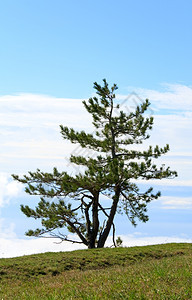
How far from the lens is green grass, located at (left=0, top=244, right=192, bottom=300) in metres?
7.80

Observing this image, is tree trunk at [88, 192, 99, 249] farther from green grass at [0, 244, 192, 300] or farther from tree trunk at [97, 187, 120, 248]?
green grass at [0, 244, 192, 300]

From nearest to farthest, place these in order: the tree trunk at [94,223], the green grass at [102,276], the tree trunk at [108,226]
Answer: the green grass at [102,276], the tree trunk at [108,226], the tree trunk at [94,223]

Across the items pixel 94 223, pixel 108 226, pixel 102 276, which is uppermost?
pixel 94 223

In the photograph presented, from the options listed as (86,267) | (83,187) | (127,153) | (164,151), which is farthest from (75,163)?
(86,267)

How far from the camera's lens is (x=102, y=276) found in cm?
1062

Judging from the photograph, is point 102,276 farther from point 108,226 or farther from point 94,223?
A: point 94,223

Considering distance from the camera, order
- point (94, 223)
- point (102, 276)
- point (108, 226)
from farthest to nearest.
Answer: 1. point (94, 223)
2. point (108, 226)
3. point (102, 276)

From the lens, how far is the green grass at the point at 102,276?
780 centimetres

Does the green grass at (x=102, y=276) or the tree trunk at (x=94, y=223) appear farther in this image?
the tree trunk at (x=94, y=223)

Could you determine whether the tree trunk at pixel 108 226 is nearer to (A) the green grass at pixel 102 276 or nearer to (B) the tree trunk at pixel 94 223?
(B) the tree trunk at pixel 94 223

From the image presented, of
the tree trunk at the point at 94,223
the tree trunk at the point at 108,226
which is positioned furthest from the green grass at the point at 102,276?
the tree trunk at the point at 94,223

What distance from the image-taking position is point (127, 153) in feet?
92.3

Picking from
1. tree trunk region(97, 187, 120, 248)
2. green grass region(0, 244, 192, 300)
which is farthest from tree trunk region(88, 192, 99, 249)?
green grass region(0, 244, 192, 300)

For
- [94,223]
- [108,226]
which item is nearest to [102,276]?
[108,226]
